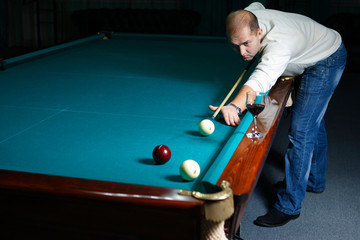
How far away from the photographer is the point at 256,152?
1.30 meters

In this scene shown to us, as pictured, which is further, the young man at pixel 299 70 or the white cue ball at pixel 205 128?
the young man at pixel 299 70

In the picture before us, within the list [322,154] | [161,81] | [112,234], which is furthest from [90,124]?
[322,154]

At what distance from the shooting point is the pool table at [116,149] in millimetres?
1058

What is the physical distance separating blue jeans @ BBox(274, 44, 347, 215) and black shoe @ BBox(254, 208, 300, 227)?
0.03 metres

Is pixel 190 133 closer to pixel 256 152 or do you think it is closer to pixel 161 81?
pixel 256 152

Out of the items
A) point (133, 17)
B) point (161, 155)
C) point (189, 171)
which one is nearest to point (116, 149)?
point (161, 155)

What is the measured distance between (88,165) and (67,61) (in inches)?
73.9

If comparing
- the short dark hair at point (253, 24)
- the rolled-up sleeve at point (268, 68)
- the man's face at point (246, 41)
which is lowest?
the rolled-up sleeve at point (268, 68)

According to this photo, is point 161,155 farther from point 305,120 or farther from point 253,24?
point 305,120

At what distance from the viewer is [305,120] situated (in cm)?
216

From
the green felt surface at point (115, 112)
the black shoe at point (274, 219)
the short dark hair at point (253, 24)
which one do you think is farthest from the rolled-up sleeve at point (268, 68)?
the black shoe at point (274, 219)

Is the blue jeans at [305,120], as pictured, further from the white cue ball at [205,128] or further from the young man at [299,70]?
the white cue ball at [205,128]

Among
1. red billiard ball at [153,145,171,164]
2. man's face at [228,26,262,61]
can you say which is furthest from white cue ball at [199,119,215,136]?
man's face at [228,26,262,61]

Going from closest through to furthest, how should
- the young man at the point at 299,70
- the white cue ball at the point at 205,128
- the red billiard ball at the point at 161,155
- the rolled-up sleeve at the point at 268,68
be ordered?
1. the red billiard ball at the point at 161,155
2. the white cue ball at the point at 205,128
3. the rolled-up sleeve at the point at 268,68
4. the young man at the point at 299,70
